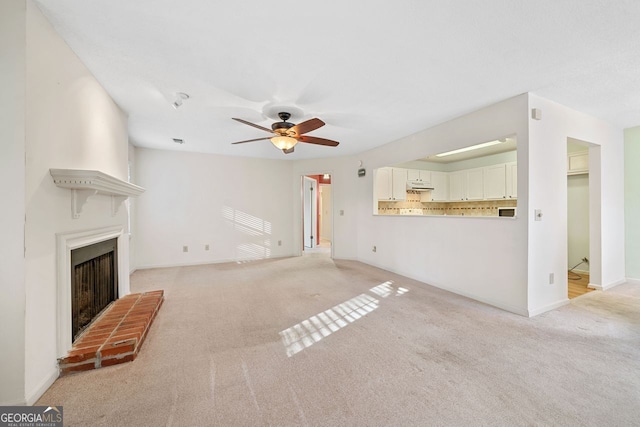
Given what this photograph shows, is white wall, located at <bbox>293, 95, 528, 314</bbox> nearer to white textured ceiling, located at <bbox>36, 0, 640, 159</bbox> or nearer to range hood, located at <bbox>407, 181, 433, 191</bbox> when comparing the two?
white textured ceiling, located at <bbox>36, 0, 640, 159</bbox>

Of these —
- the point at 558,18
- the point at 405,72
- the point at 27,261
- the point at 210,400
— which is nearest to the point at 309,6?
the point at 405,72

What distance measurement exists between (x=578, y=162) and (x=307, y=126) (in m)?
4.93

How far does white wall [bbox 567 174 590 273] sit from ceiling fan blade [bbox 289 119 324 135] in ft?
16.0

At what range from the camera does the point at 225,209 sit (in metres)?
5.67

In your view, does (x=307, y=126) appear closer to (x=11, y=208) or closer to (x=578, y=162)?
(x=11, y=208)

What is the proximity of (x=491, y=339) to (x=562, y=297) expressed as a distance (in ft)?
5.37

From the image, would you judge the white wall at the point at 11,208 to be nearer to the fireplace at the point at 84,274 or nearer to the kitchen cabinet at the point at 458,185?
the fireplace at the point at 84,274

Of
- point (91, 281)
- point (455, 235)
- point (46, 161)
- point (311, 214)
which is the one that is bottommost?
point (91, 281)

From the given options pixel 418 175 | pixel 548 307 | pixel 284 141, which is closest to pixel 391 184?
pixel 418 175

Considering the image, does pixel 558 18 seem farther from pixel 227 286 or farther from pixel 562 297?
pixel 227 286

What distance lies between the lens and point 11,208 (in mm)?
1410

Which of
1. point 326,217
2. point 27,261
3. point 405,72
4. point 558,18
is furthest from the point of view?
point 326,217

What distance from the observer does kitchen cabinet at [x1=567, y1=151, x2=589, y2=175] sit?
4207mm

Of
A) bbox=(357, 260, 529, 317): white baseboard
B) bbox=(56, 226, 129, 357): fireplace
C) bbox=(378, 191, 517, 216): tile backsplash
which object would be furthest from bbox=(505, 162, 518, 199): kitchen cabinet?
bbox=(56, 226, 129, 357): fireplace
